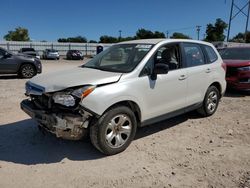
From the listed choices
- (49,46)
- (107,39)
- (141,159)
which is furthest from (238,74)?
(107,39)

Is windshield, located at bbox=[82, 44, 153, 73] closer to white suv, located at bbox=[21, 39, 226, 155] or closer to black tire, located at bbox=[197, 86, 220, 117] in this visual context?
white suv, located at bbox=[21, 39, 226, 155]

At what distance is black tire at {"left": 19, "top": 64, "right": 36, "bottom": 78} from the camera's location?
13047mm

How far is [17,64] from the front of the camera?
12.9 meters

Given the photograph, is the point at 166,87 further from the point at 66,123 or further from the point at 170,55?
the point at 66,123

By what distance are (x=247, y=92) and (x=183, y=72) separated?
5.37 m

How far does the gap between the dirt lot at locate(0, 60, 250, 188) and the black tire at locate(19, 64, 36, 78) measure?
7.50m

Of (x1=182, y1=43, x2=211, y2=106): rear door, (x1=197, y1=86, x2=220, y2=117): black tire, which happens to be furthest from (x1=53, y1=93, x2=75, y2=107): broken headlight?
(x1=197, y1=86, x2=220, y2=117): black tire

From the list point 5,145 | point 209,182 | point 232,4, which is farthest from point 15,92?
point 232,4

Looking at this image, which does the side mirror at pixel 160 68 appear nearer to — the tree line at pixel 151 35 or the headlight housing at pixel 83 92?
the headlight housing at pixel 83 92

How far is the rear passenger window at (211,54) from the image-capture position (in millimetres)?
6253

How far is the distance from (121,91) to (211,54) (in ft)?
10.0

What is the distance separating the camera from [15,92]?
29.8 feet

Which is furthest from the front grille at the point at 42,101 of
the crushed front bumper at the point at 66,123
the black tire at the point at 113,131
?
the black tire at the point at 113,131

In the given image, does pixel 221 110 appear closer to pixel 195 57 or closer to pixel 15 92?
pixel 195 57
